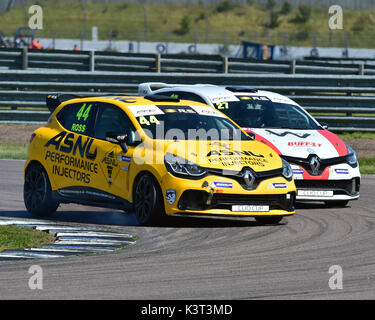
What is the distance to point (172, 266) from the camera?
27.2ft

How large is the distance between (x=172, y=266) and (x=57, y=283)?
1230 mm

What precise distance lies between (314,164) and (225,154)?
2179 mm

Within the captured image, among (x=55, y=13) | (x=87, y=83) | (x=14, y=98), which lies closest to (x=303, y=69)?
(x=87, y=83)

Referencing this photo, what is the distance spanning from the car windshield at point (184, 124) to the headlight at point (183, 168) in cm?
60

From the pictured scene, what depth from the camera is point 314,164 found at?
12.7 m

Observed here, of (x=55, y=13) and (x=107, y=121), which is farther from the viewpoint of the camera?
(x=55, y=13)

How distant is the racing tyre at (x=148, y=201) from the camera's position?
10.7 m

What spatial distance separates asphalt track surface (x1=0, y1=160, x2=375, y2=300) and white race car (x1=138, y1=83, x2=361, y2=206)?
70cm

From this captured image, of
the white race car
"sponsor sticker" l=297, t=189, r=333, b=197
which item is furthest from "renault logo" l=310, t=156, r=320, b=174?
"sponsor sticker" l=297, t=189, r=333, b=197

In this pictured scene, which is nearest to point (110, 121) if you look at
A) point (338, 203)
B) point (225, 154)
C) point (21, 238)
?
point (225, 154)

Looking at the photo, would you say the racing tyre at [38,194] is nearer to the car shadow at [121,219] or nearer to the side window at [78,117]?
the car shadow at [121,219]

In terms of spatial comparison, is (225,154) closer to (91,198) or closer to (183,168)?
(183,168)

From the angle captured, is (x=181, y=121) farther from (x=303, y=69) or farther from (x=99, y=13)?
(x=99, y=13)

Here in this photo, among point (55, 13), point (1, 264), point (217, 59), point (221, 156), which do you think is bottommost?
point (1, 264)
